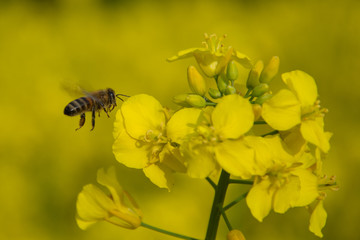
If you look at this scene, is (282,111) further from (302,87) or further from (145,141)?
(145,141)

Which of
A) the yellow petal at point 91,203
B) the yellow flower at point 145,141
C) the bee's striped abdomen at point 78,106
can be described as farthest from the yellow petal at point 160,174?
the bee's striped abdomen at point 78,106

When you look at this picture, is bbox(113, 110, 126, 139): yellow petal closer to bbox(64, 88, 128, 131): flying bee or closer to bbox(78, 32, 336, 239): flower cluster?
bbox(78, 32, 336, 239): flower cluster

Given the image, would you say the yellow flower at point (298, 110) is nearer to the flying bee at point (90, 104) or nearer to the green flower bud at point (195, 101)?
the green flower bud at point (195, 101)

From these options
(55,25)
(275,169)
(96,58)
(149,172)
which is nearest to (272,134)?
(275,169)

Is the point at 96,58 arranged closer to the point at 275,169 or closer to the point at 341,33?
the point at 341,33

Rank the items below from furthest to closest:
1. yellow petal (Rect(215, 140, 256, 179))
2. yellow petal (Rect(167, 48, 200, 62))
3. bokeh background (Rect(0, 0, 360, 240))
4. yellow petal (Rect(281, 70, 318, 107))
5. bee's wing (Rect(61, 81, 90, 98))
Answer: bokeh background (Rect(0, 0, 360, 240)) → bee's wing (Rect(61, 81, 90, 98)) → yellow petal (Rect(167, 48, 200, 62)) → yellow petal (Rect(281, 70, 318, 107)) → yellow petal (Rect(215, 140, 256, 179))

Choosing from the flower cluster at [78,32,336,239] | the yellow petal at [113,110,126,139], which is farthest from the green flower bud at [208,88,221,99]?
the yellow petal at [113,110,126,139]
